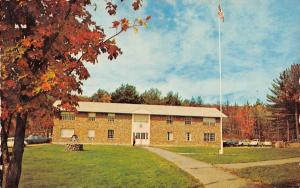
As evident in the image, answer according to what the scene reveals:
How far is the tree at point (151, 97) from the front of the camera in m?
96.1

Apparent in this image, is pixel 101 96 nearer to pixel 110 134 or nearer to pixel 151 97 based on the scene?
pixel 151 97

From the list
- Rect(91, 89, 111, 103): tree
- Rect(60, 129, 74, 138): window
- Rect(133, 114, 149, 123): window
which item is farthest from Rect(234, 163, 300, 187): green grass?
Rect(91, 89, 111, 103): tree

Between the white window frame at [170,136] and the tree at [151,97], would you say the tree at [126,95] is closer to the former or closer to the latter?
the tree at [151,97]

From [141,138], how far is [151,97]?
34.5 meters

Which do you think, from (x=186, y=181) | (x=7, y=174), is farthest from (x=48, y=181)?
(x=7, y=174)

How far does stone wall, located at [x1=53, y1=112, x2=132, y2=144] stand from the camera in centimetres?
6342

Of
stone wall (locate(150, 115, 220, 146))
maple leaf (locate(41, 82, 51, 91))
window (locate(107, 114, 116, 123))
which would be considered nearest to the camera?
maple leaf (locate(41, 82, 51, 91))

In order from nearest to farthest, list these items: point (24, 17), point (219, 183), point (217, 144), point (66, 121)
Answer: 1. point (24, 17)
2. point (219, 183)
3. point (66, 121)
4. point (217, 144)

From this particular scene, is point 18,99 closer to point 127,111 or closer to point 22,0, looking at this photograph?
point 22,0

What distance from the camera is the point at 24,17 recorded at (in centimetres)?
613

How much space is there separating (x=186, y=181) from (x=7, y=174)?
33.4ft

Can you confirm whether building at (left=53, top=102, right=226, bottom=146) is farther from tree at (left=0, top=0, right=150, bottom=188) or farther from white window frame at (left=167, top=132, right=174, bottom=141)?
tree at (left=0, top=0, right=150, bottom=188)

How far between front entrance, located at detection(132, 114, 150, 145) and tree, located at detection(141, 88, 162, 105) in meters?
27.8

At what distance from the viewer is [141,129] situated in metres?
65.5
